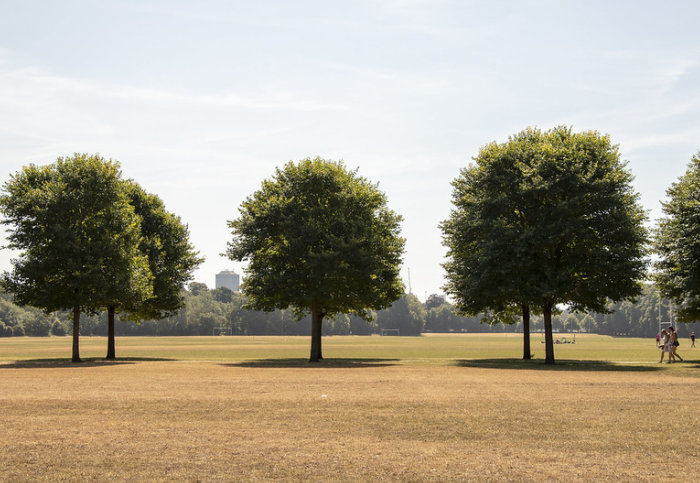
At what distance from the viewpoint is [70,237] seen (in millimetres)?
48625

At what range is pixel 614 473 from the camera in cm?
1229

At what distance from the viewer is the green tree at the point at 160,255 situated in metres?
60.3

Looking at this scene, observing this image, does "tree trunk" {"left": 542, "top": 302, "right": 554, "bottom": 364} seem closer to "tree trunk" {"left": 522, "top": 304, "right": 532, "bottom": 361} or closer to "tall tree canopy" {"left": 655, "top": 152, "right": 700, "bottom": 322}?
"tree trunk" {"left": 522, "top": 304, "right": 532, "bottom": 361}

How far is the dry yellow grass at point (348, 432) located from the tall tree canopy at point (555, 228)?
17.8 m

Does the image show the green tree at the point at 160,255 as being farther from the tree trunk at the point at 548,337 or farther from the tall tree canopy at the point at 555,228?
the tree trunk at the point at 548,337

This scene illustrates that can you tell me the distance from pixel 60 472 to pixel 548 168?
39622mm

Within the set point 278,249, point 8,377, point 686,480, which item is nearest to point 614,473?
point 686,480

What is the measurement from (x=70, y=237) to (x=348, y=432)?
37.5 m

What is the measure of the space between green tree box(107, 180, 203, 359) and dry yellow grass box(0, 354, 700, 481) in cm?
3185

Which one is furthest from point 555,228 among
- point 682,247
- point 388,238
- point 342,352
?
point 342,352

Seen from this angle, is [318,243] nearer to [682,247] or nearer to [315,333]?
[315,333]

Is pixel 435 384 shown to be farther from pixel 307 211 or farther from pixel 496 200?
pixel 307 211

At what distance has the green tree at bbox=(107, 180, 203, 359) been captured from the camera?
60.3 meters

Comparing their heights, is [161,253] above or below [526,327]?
above
